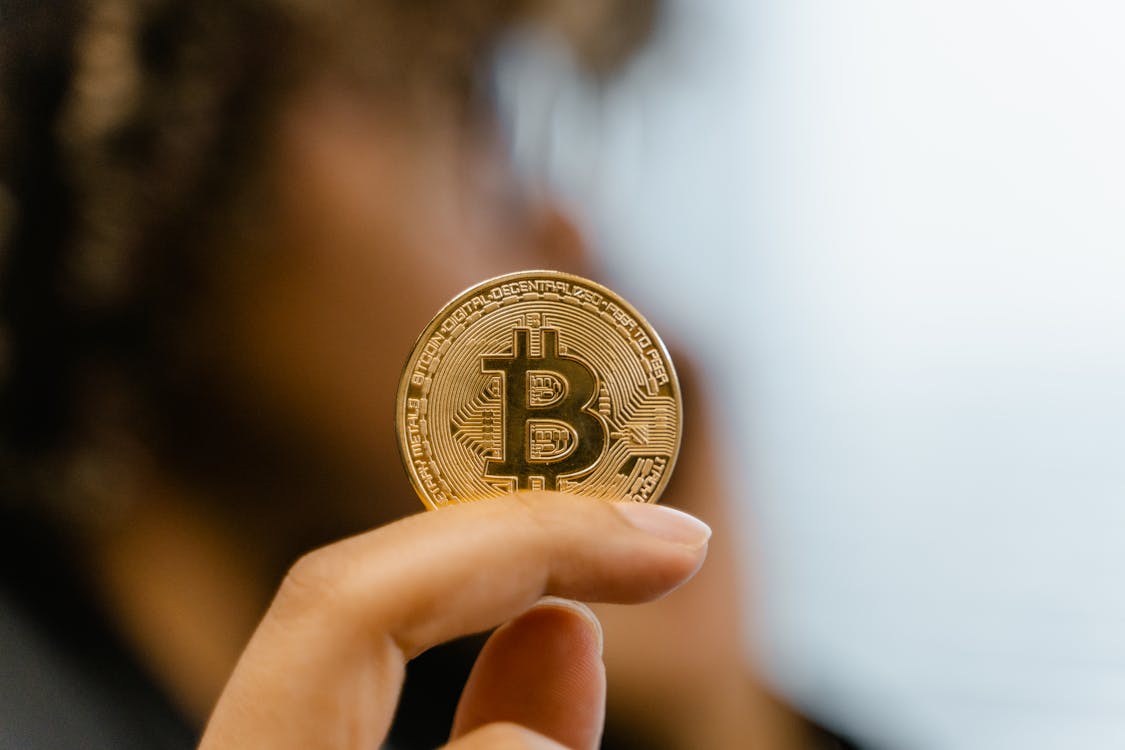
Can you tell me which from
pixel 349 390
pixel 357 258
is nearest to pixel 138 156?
pixel 357 258

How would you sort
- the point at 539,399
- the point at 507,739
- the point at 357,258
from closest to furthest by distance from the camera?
the point at 507,739 → the point at 539,399 → the point at 357,258

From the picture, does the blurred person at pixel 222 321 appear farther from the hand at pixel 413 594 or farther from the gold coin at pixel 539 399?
the hand at pixel 413 594

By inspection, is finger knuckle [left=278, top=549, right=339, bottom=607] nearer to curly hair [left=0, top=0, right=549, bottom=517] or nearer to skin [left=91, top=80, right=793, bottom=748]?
skin [left=91, top=80, right=793, bottom=748]

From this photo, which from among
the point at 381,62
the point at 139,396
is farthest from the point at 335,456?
the point at 381,62

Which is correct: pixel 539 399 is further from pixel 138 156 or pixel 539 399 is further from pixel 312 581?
pixel 138 156

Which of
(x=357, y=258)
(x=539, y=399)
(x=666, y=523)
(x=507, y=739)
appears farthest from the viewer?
(x=357, y=258)

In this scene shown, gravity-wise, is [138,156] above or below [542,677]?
above

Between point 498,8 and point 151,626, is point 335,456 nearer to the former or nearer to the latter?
point 151,626

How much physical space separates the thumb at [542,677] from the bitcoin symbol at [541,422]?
13 centimetres

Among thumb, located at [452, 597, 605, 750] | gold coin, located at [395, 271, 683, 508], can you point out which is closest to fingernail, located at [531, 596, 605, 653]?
thumb, located at [452, 597, 605, 750]

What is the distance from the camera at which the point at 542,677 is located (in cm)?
69

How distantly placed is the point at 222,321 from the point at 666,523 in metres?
1.09

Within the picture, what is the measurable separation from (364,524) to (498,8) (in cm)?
100

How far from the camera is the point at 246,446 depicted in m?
1.45
